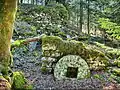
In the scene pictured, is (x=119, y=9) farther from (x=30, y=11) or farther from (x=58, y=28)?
(x=30, y=11)

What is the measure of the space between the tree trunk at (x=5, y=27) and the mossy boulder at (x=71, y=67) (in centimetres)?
363

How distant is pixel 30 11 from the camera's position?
24.8m

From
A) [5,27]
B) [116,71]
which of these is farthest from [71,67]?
[5,27]

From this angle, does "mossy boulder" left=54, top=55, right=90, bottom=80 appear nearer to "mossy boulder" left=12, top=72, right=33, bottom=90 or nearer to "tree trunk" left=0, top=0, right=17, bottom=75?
"mossy boulder" left=12, top=72, right=33, bottom=90

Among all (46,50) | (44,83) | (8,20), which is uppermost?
(8,20)

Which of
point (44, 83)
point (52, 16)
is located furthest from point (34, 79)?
point (52, 16)

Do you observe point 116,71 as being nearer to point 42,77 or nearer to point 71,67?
point 71,67

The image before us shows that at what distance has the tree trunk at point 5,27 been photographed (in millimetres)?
7371

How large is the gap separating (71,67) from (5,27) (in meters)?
4.38

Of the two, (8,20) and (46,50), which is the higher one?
(8,20)

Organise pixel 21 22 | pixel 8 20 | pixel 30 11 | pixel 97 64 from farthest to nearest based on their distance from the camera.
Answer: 1. pixel 30 11
2. pixel 21 22
3. pixel 97 64
4. pixel 8 20

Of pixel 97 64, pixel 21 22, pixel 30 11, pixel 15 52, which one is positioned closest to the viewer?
pixel 97 64

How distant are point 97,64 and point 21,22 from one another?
39.8ft

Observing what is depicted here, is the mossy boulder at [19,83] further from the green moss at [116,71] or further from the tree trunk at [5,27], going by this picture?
the green moss at [116,71]
